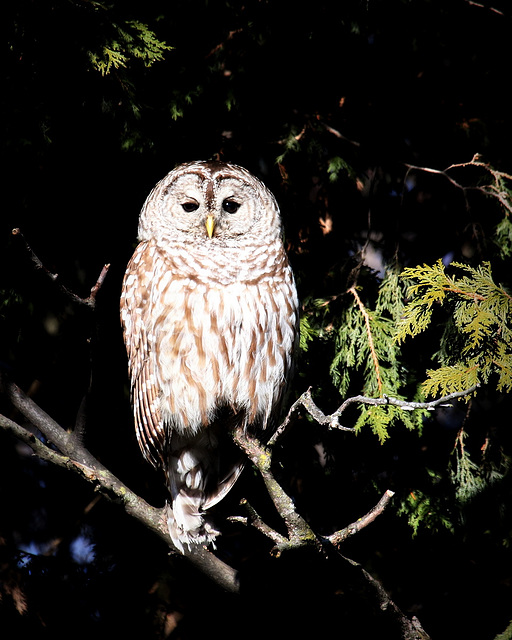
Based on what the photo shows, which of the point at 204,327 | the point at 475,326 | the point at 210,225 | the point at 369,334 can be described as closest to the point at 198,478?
the point at 204,327

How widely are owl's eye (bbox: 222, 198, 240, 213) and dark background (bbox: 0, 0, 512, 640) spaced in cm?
45

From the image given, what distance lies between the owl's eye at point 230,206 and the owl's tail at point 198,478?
1.02 metres

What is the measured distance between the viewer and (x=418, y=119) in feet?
11.7

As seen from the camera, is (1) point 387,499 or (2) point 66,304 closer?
(1) point 387,499

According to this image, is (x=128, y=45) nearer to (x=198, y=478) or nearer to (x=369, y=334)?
(x=369, y=334)

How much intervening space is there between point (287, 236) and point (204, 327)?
994 mm

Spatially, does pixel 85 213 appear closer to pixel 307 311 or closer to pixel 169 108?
pixel 169 108

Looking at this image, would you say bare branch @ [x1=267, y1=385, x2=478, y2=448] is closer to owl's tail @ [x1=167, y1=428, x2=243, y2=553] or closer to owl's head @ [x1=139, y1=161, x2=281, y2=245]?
owl's tail @ [x1=167, y1=428, x2=243, y2=553]

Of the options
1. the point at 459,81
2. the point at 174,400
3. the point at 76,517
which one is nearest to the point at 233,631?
the point at 76,517

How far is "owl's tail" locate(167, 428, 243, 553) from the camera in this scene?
2.88 metres

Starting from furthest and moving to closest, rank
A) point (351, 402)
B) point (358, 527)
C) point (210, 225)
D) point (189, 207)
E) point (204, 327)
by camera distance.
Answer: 1. point (189, 207)
2. point (210, 225)
3. point (204, 327)
4. point (358, 527)
5. point (351, 402)

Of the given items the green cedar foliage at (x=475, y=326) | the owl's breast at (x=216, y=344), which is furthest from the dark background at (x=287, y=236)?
the green cedar foliage at (x=475, y=326)

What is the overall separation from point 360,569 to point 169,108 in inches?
89.5

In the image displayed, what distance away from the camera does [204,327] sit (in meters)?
2.74
